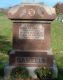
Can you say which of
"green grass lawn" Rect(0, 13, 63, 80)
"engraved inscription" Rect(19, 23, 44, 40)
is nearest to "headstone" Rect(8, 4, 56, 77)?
"engraved inscription" Rect(19, 23, 44, 40)

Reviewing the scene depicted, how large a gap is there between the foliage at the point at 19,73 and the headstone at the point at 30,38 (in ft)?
0.66

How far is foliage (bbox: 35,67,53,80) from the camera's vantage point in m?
9.10

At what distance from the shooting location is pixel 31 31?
31.9 ft

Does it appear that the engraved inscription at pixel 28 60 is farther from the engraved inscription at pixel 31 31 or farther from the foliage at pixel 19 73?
the engraved inscription at pixel 31 31

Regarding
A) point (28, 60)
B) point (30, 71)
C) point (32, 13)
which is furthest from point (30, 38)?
point (30, 71)

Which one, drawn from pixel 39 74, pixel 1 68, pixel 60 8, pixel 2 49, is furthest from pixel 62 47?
pixel 60 8

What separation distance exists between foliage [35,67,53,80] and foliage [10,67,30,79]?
0.93 feet

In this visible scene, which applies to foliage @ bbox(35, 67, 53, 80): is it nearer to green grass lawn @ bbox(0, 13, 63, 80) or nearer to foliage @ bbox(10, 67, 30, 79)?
foliage @ bbox(10, 67, 30, 79)

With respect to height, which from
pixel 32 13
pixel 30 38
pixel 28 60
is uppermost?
pixel 32 13

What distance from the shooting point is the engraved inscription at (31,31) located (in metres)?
9.70

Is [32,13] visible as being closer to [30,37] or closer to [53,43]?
[30,37]

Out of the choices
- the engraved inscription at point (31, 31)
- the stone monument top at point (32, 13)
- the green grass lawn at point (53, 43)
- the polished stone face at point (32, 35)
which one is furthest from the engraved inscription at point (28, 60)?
the stone monument top at point (32, 13)

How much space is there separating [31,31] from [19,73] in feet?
3.89

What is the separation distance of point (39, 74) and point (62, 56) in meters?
4.47
